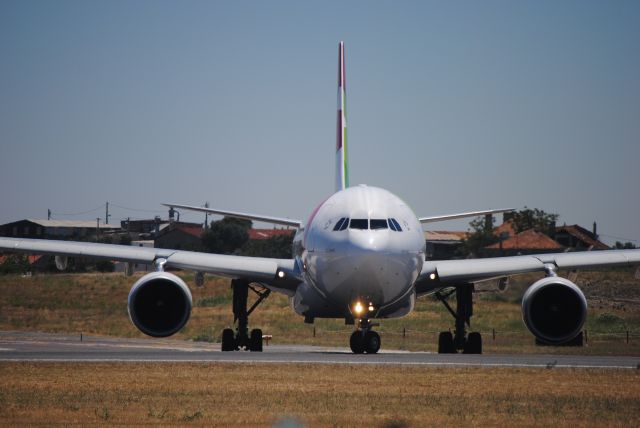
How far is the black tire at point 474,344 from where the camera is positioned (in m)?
33.1

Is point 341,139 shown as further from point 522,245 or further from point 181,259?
point 522,245

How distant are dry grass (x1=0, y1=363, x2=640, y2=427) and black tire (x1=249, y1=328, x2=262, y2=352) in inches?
371

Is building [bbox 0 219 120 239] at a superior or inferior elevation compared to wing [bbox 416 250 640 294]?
superior

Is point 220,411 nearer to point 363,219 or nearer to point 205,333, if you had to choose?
point 363,219

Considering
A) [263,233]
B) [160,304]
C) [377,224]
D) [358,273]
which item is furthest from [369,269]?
[263,233]

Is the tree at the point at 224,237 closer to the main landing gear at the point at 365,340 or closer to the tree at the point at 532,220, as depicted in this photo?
the tree at the point at 532,220

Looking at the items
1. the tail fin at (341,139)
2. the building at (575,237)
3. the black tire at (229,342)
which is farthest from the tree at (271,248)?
the black tire at (229,342)

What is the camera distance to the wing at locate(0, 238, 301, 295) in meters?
31.8

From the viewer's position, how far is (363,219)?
93.8 ft

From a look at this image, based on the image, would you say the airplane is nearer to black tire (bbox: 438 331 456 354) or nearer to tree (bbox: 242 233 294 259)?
black tire (bbox: 438 331 456 354)

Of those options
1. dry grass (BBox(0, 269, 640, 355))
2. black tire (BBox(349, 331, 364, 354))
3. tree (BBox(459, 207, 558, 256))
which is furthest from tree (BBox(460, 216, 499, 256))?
black tire (BBox(349, 331, 364, 354))

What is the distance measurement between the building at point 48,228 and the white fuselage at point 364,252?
120 meters

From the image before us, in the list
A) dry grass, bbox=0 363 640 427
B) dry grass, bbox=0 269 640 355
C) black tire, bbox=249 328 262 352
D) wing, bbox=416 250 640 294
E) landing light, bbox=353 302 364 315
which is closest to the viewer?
dry grass, bbox=0 363 640 427

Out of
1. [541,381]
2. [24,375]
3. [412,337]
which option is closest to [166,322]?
[24,375]
